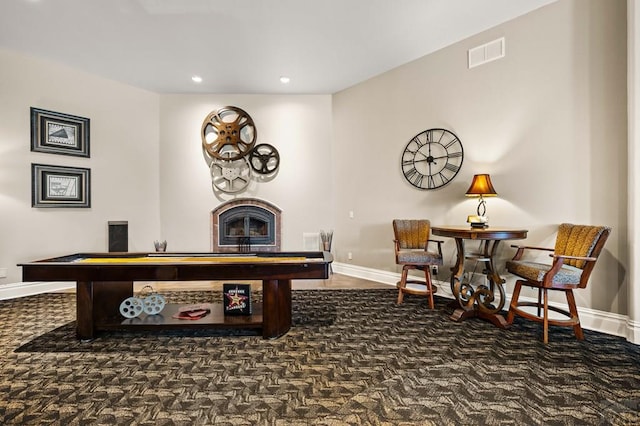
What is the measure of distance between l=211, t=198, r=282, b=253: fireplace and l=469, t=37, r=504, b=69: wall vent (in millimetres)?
3713

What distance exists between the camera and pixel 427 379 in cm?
219

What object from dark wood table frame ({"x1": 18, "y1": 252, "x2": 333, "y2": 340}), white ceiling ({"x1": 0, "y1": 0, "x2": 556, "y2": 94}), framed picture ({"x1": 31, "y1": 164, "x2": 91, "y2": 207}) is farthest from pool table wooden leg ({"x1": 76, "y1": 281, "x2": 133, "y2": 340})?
white ceiling ({"x1": 0, "y1": 0, "x2": 556, "y2": 94})

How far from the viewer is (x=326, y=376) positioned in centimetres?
222

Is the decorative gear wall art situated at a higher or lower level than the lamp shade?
higher

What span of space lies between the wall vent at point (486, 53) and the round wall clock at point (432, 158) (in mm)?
868

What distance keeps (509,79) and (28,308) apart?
6084mm

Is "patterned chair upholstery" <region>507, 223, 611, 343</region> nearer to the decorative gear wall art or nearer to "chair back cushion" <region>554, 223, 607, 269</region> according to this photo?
"chair back cushion" <region>554, 223, 607, 269</region>

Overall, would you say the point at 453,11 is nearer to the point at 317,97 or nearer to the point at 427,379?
the point at 317,97

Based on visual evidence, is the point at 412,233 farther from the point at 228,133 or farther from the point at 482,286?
the point at 228,133

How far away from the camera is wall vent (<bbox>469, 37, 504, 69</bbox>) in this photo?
382 cm

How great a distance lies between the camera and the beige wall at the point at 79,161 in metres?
4.33

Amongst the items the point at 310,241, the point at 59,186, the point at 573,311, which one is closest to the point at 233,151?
the point at 310,241

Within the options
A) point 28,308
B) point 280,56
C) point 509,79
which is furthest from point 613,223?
point 28,308

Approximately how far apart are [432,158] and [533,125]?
1.24 m
